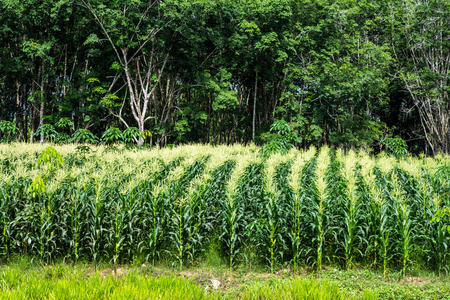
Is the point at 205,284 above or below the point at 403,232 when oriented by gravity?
below

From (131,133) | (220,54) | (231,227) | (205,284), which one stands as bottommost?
(205,284)

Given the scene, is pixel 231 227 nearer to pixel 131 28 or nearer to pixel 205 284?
pixel 205 284

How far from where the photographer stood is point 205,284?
465 centimetres

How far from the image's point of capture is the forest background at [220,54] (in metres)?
19.5

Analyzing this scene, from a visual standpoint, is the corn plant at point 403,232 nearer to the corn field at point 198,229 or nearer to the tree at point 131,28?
the corn field at point 198,229

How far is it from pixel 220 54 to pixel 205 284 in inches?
869

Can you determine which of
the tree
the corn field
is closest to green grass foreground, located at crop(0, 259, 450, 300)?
the corn field

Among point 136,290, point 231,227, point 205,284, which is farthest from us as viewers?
point 231,227

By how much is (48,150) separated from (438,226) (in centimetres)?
662

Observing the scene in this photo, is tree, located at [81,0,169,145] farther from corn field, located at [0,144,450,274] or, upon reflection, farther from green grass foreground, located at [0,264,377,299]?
green grass foreground, located at [0,264,377,299]

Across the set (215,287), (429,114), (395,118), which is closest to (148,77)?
(215,287)

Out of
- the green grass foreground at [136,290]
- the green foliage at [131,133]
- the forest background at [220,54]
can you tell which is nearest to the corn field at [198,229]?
the green grass foreground at [136,290]

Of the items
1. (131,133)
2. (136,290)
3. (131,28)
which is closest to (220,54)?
(131,28)

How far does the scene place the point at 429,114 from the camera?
22.2 metres
